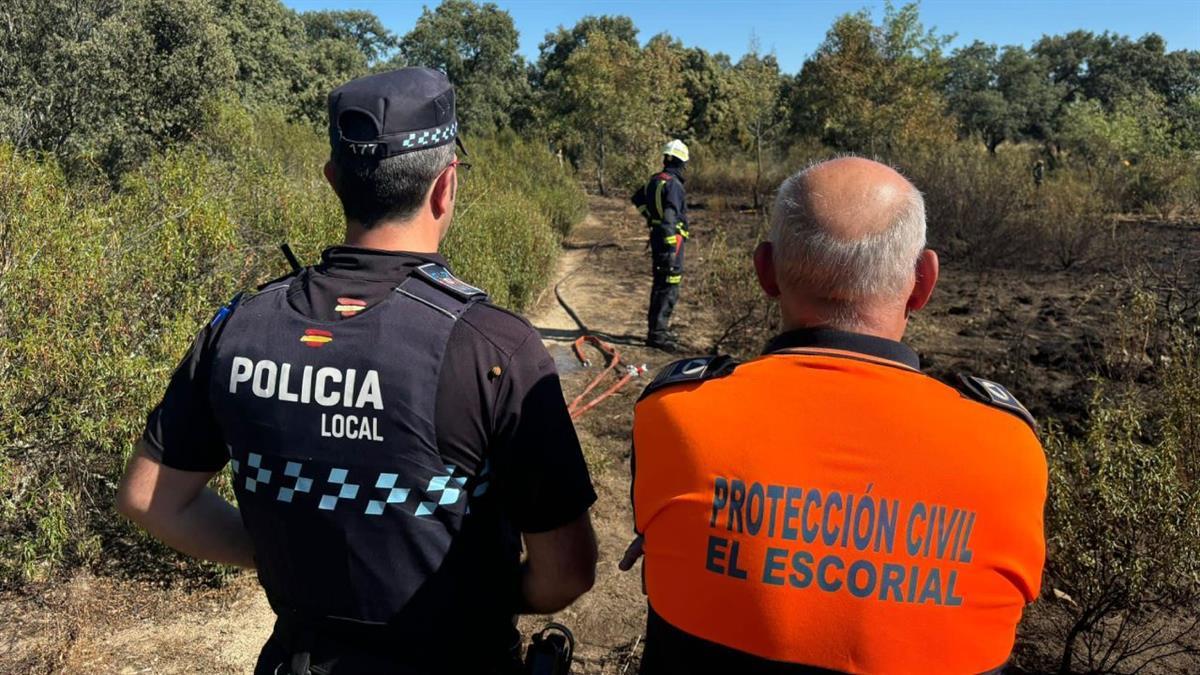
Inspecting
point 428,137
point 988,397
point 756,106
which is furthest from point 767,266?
point 756,106

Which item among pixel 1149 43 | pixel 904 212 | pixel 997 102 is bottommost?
pixel 904 212

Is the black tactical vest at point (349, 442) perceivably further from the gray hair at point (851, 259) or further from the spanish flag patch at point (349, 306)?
the gray hair at point (851, 259)

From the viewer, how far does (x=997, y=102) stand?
114ft

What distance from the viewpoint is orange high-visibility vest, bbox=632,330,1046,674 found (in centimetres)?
107

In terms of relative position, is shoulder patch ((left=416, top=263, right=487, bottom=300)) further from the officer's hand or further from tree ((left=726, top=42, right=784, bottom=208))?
tree ((left=726, top=42, right=784, bottom=208))

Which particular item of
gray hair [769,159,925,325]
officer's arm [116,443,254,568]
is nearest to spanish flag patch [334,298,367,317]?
officer's arm [116,443,254,568]

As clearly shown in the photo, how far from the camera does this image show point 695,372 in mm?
1264

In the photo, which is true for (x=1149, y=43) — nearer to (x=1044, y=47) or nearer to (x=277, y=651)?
(x=1044, y=47)

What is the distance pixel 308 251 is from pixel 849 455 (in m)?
5.16

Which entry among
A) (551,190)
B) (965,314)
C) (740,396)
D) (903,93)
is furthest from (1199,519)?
(903,93)

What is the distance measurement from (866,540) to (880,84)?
19.1 meters

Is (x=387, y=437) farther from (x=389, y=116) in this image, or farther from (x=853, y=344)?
(x=853, y=344)

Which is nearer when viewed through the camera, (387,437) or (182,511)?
(387,437)

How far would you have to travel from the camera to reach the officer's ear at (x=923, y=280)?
4.37ft
